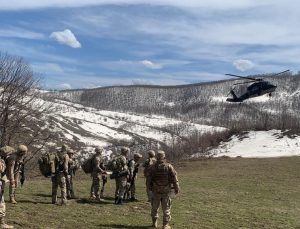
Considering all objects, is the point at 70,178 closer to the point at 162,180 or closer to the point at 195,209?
the point at 195,209

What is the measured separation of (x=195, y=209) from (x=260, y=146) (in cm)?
4850

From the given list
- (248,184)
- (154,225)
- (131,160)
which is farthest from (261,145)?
(154,225)

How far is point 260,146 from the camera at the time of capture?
2645 inches

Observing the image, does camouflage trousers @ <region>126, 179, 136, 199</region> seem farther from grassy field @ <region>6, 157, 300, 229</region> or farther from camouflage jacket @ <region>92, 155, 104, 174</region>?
camouflage jacket @ <region>92, 155, 104, 174</region>

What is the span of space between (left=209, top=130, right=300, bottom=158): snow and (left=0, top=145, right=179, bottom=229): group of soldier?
41527 millimetres

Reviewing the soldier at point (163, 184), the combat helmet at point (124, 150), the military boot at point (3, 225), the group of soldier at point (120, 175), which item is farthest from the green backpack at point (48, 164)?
the soldier at point (163, 184)

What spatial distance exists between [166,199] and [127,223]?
6.63 feet

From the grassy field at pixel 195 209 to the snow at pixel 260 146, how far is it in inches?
1026

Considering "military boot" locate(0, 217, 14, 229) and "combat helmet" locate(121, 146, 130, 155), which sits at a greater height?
"combat helmet" locate(121, 146, 130, 155)

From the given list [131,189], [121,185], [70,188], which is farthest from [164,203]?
[70,188]

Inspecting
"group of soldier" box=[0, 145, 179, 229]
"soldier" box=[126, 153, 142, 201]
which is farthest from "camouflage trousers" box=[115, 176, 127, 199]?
"soldier" box=[126, 153, 142, 201]

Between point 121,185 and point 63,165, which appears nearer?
point 63,165

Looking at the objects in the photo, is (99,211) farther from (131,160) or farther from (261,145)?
(261,145)

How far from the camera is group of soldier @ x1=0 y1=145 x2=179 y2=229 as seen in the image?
48.8ft
